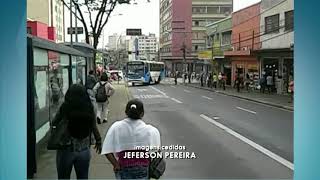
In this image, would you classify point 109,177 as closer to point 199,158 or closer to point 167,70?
point 199,158

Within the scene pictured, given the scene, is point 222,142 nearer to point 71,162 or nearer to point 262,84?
point 71,162

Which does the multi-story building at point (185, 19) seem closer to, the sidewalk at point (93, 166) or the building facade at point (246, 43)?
the sidewalk at point (93, 166)

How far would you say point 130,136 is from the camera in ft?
14.3

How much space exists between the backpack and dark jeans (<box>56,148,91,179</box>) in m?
5.10

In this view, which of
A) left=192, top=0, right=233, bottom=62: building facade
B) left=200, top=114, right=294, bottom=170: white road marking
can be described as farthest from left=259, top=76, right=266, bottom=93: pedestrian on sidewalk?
left=192, top=0, right=233, bottom=62: building facade

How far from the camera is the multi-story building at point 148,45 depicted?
803cm

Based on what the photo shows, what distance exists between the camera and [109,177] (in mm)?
6516

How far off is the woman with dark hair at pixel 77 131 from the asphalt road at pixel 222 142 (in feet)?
5.27

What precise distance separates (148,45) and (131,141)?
4.54 m

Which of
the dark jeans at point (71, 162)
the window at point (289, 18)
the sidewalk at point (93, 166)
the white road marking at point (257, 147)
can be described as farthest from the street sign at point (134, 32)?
the dark jeans at point (71, 162)

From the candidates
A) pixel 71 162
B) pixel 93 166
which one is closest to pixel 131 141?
pixel 71 162

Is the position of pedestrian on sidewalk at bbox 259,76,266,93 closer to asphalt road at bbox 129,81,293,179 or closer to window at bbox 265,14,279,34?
window at bbox 265,14,279,34

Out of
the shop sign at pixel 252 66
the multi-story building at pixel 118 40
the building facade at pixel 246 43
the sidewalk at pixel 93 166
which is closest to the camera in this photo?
the sidewalk at pixel 93 166
